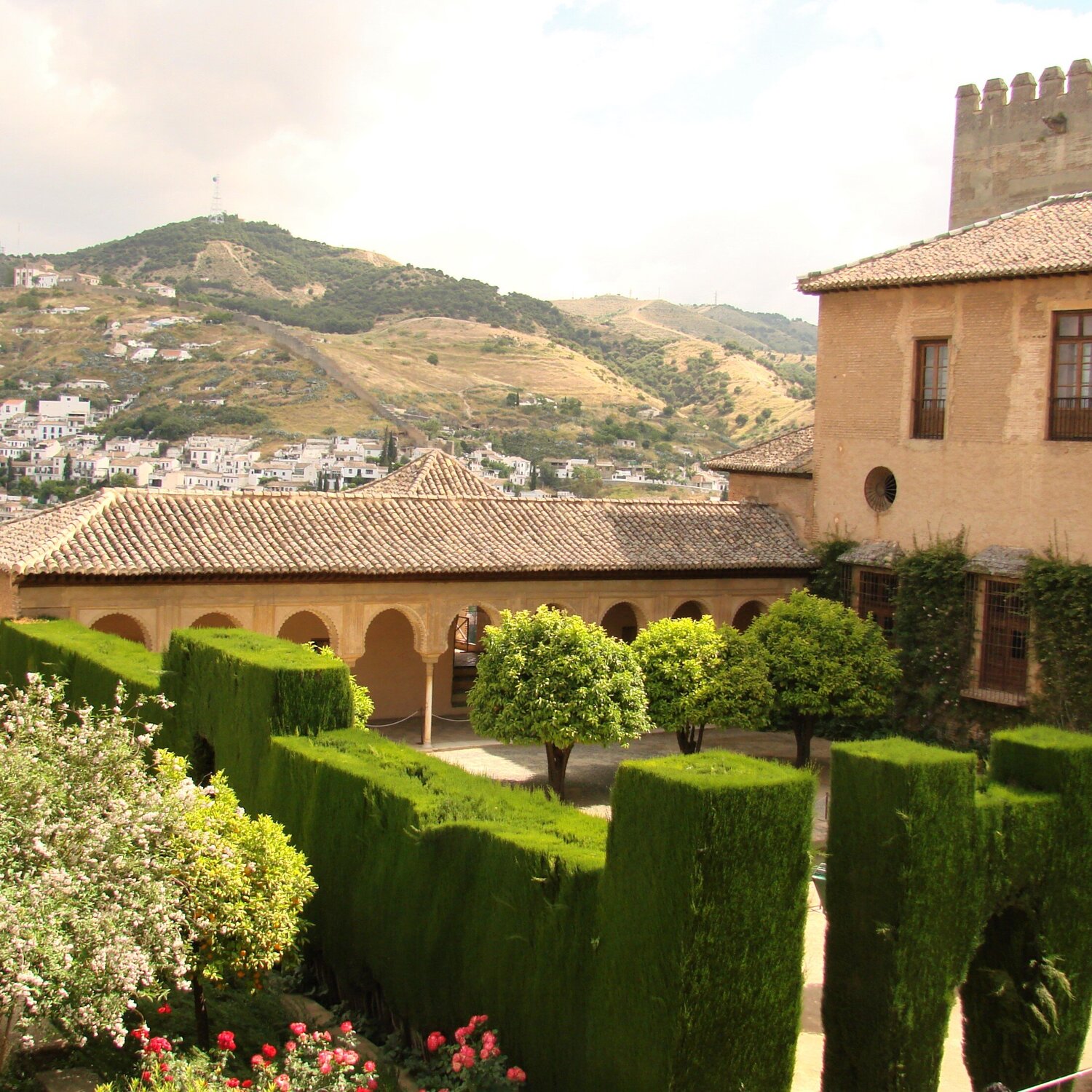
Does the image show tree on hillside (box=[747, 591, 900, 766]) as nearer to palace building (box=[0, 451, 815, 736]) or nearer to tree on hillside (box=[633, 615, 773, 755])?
tree on hillside (box=[633, 615, 773, 755])

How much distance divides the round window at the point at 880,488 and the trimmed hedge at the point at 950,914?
45.5 ft

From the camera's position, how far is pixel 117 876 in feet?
28.2

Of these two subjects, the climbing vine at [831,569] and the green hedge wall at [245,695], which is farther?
the climbing vine at [831,569]

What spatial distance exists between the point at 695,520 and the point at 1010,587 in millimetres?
6782

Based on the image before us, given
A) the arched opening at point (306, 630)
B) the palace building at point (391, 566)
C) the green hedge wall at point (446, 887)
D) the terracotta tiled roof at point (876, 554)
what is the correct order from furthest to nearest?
the arched opening at point (306, 630), the terracotta tiled roof at point (876, 554), the palace building at point (391, 566), the green hedge wall at point (446, 887)

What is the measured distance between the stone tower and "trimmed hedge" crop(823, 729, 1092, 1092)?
19.5 meters

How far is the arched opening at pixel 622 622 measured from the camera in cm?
2775

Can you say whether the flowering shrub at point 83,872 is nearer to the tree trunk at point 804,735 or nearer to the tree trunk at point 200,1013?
the tree trunk at point 200,1013

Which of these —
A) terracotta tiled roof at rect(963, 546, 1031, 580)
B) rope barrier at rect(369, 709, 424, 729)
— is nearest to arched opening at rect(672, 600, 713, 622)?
rope barrier at rect(369, 709, 424, 729)

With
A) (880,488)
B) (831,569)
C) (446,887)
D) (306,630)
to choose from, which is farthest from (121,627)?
(446,887)

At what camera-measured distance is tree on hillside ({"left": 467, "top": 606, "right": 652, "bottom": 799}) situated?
60.8ft

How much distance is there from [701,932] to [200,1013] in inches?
159

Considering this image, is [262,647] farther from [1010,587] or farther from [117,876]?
[1010,587]

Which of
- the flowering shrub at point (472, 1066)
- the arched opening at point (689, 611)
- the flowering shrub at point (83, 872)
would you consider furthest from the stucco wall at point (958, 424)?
the flowering shrub at point (83, 872)
